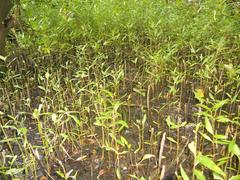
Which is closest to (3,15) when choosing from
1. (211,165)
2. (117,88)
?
(117,88)

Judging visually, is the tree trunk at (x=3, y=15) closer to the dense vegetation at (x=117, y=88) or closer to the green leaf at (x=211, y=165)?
the dense vegetation at (x=117, y=88)

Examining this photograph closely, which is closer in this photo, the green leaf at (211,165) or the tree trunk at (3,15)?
the green leaf at (211,165)

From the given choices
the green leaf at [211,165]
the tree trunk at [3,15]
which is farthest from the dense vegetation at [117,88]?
the green leaf at [211,165]

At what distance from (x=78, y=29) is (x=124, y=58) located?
56 cm

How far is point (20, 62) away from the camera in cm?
281

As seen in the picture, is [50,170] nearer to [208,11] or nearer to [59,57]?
[59,57]

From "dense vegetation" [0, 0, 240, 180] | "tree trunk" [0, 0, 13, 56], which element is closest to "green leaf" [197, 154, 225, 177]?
"dense vegetation" [0, 0, 240, 180]

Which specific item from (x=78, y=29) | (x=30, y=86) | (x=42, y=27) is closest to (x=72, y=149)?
(x=30, y=86)

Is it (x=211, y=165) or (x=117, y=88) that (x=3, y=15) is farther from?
(x=211, y=165)

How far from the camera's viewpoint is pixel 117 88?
2348 millimetres

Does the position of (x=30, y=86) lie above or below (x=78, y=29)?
below

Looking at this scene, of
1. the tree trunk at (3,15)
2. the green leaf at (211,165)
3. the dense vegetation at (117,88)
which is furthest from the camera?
the tree trunk at (3,15)

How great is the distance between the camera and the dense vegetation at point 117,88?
162 centimetres

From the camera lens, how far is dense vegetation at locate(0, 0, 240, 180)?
162 cm
